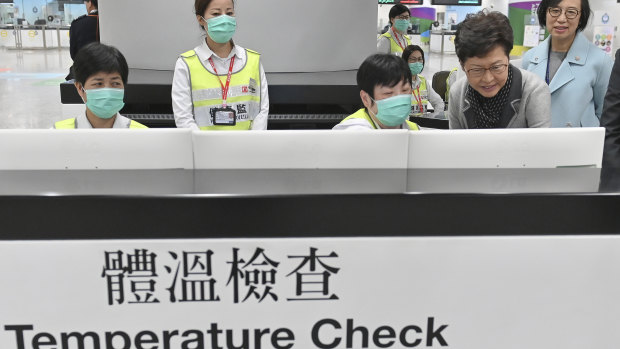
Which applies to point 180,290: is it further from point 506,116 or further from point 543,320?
point 506,116

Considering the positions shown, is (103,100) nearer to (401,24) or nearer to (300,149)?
(300,149)

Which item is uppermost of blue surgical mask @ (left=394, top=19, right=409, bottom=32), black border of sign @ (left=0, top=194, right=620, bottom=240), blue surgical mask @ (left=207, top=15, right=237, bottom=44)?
blue surgical mask @ (left=394, top=19, right=409, bottom=32)

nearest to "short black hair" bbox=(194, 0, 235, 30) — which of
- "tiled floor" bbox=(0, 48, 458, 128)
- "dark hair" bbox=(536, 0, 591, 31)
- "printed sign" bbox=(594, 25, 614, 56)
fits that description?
"dark hair" bbox=(536, 0, 591, 31)

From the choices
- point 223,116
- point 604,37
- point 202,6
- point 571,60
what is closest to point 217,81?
point 223,116

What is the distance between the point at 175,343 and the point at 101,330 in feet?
0.71

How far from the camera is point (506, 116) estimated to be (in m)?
2.38

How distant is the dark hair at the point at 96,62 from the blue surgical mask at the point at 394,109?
3.74ft

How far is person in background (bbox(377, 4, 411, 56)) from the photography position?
7.38 m

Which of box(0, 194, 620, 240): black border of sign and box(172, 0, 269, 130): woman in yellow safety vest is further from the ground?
box(172, 0, 269, 130): woman in yellow safety vest

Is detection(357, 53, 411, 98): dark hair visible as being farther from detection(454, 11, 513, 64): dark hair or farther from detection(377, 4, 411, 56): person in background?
detection(377, 4, 411, 56): person in background

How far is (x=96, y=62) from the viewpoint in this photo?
8.35 feet

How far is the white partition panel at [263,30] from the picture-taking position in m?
5.48

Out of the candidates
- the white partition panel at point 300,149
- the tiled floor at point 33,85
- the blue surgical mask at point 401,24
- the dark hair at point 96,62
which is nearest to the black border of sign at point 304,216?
the white partition panel at point 300,149

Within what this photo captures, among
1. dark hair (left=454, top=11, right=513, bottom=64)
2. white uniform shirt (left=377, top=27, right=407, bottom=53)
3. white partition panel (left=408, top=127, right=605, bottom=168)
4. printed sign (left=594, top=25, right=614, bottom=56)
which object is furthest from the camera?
white uniform shirt (left=377, top=27, right=407, bottom=53)
